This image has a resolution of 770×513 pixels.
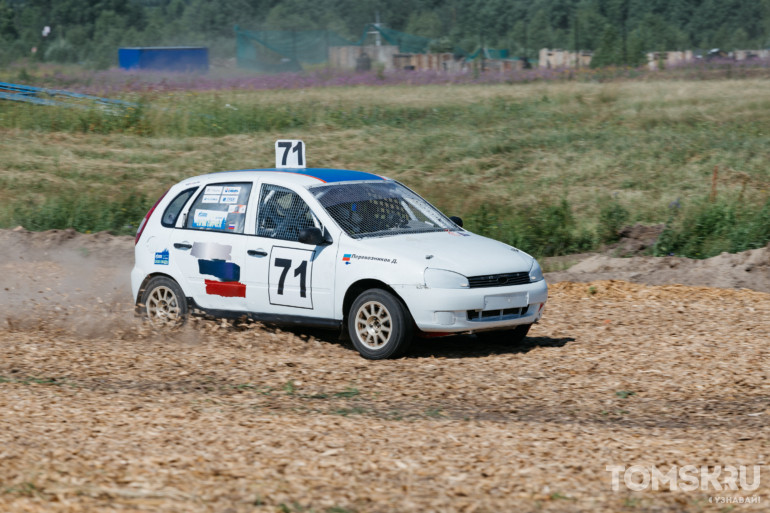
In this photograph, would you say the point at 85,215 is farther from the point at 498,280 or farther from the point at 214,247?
the point at 498,280

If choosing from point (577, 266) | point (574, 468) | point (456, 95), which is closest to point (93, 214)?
point (577, 266)

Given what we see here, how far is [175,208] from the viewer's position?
34.3ft

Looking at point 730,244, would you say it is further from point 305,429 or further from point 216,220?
point 305,429

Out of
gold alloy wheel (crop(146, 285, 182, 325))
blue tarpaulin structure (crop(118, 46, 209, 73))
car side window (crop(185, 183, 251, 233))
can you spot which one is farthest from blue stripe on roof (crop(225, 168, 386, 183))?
blue tarpaulin structure (crop(118, 46, 209, 73))

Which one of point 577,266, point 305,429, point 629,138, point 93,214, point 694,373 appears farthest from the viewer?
point 629,138

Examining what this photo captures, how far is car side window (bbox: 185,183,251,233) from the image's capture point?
394 inches

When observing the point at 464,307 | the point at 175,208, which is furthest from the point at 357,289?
the point at 175,208

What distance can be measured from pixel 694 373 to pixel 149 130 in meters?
23.2

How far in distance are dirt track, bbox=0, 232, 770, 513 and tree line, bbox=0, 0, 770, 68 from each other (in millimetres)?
48842

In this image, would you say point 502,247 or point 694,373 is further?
point 502,247

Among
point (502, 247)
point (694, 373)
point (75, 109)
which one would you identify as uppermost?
point (75, 109)

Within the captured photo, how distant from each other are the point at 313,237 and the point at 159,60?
49600mm

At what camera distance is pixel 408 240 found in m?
9.48

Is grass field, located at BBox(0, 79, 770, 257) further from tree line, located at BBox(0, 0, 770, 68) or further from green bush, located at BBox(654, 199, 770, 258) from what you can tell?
tree line, located at BBox(0, 0, 770, 68)
